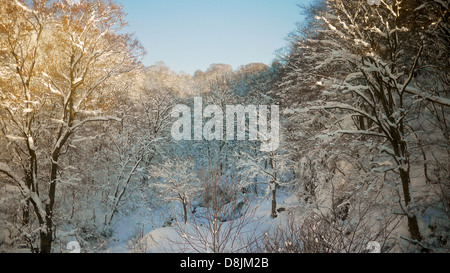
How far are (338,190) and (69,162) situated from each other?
15801mm

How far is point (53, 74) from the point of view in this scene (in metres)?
8.35

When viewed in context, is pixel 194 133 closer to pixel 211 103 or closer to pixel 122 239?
pixel 211 103

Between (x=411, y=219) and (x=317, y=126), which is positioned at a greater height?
(x=317, y=126)

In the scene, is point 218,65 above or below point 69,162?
above

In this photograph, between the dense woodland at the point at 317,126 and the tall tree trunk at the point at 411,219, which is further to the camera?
the tall tree trunk at the point at 411,219

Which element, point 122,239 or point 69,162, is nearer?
point 69,162

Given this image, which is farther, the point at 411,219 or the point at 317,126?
the point at 317,126

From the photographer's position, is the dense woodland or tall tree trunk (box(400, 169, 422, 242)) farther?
tall tree trunk (box(400, 169, 422, 242))
